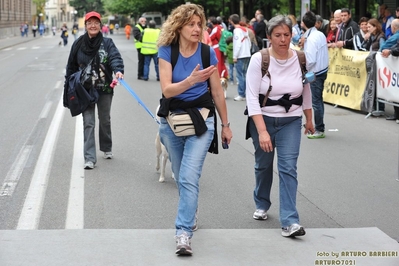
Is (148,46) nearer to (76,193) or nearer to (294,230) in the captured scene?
(76,193)

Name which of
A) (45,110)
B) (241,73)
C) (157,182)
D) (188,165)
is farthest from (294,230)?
(241,73)

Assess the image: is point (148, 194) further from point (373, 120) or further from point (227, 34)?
point (227, 34)

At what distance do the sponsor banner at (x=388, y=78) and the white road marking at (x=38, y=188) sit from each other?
234 inches

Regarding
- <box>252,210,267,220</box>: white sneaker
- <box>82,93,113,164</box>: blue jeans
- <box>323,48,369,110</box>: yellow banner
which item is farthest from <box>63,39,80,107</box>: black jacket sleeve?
<box>323,48,369,110</box>: yellow banner

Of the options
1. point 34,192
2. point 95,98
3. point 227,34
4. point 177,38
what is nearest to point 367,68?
point 227,34

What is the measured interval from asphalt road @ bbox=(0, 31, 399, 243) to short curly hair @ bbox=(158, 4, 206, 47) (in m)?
1.72

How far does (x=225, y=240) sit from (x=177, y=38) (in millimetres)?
1626

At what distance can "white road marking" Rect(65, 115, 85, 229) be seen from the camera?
6.66m

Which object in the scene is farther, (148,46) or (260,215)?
(148,46)

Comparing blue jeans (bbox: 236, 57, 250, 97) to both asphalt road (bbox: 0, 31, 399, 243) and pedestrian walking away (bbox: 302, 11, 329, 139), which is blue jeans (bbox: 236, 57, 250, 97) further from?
pedestrian walking away (bbox: 302, 11, 329, 139)

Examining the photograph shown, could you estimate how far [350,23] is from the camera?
15.9 m

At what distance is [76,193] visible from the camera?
25.6 feet

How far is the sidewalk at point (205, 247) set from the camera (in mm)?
5395

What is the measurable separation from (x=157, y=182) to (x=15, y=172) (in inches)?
69.4
